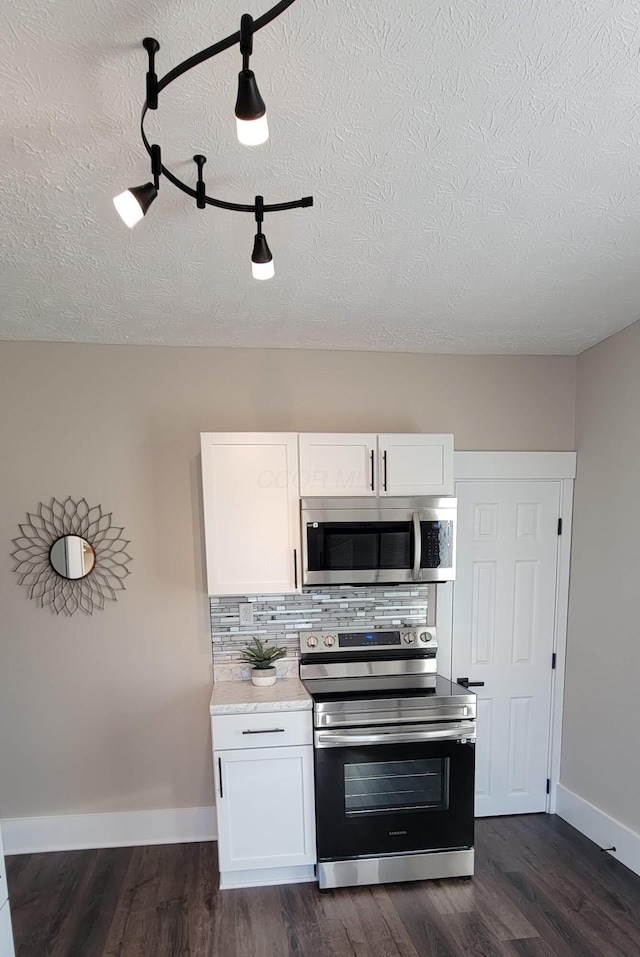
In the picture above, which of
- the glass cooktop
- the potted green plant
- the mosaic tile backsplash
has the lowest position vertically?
the glass cooktop

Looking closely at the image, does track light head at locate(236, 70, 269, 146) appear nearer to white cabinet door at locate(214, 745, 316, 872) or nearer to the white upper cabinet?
the white upper cabinet

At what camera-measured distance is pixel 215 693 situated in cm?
280

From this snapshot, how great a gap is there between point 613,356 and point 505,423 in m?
0.66

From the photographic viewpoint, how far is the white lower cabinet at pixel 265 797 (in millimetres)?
2596

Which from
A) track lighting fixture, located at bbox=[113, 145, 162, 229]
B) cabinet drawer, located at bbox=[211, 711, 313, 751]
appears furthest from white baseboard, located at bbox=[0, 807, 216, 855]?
track lighting fixture, located at bbox=[113, 145, 162, 229]

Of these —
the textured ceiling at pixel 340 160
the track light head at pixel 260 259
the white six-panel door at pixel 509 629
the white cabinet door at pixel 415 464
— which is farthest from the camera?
the white six-panel door at pixel 509 629

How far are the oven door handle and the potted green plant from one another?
414 millimetres

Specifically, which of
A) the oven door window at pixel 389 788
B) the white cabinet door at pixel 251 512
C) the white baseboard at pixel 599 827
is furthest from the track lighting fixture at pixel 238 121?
the white baseboard at pixel 599 827

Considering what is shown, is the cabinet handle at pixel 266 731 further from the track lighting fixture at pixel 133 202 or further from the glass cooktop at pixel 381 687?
the track lighting fixture at pixel 133 202

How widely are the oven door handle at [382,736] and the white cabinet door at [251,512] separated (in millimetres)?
722

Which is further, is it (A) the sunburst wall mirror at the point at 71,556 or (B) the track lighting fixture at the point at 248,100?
(A) the sunburst wall mirror at the point at 71,556

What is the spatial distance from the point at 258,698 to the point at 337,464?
1.22m

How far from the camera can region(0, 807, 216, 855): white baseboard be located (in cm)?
294

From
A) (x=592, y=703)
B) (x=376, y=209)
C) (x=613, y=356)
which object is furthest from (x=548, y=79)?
(x=592, y=703)
